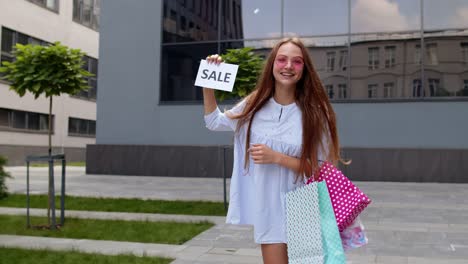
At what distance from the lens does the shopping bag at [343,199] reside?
2.28m

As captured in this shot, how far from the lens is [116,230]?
7.35 m

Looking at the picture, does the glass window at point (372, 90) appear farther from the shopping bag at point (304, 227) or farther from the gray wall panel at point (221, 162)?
the shopping bag at point (304, 227)

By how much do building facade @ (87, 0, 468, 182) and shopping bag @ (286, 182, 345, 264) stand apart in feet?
46.6

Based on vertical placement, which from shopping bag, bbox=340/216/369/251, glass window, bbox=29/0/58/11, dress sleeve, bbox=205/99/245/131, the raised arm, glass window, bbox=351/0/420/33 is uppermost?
glass window, bbox=29/0/58/11

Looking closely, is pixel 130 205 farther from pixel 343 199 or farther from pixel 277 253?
pixel 343 199

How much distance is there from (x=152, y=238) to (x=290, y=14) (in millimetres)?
11976

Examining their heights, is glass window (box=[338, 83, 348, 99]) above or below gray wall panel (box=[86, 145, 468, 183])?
above

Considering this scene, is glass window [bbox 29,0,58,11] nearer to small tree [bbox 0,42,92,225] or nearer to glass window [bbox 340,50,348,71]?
glass window [bbox 340,50,348,71]

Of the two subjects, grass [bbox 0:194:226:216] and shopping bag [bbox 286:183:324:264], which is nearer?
shopping bag [bbox 286:183:324:264]

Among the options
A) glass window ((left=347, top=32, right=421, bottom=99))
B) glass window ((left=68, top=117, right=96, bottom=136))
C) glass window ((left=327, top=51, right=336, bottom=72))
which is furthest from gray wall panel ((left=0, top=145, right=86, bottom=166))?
glass window ((left=347, top=32, right=421, bottom=99))

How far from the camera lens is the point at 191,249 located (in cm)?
614

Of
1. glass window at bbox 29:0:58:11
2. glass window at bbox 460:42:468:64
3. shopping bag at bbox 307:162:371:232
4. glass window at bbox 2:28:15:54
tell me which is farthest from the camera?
glass window at bbox 29:0:58:11

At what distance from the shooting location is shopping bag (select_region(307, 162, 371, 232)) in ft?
7.48

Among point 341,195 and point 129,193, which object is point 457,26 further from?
point 341,195
